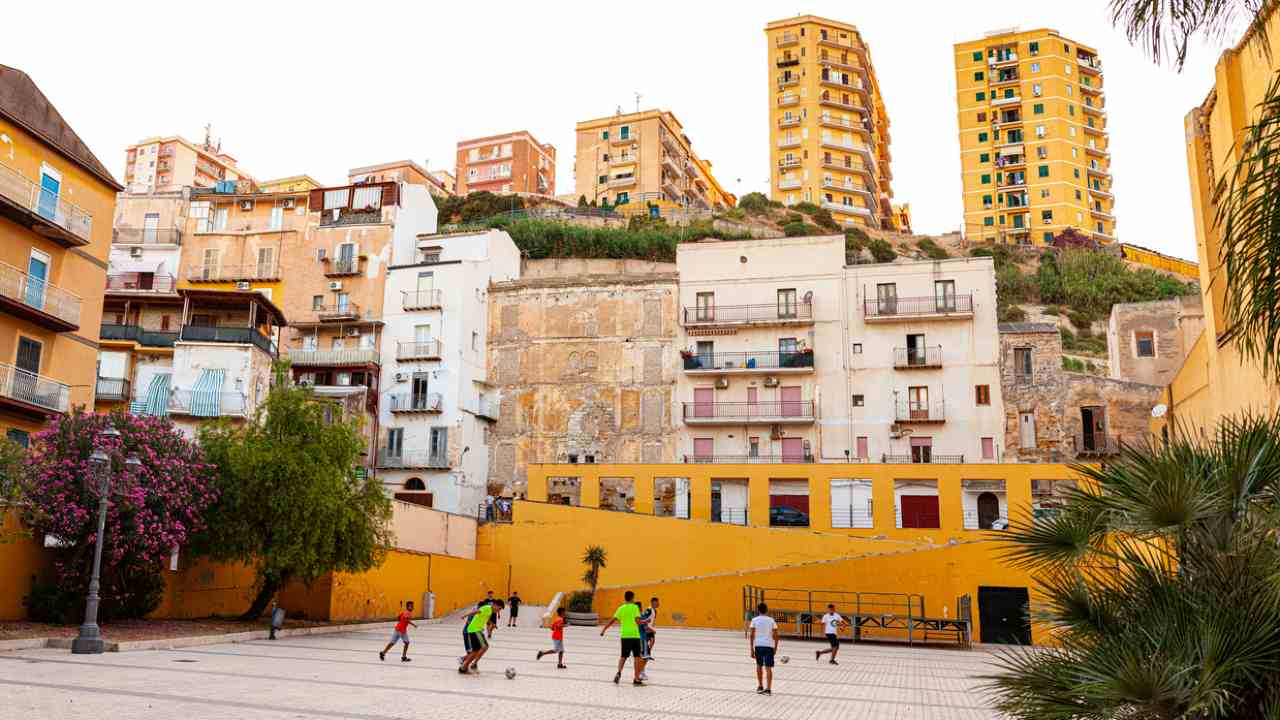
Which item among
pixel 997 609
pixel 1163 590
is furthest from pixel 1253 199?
pixel 997 609

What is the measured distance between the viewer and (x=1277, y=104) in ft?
19.1

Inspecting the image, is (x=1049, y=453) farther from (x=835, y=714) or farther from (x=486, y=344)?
(x=835, y=714)

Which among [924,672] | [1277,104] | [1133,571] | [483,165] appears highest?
[483,165]

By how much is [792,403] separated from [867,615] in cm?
1916

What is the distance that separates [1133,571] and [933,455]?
39641 millimetres

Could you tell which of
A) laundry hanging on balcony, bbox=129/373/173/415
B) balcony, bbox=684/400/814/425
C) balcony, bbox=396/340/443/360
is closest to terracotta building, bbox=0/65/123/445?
laundry hanging on balcony, bbox=129/373/173/415

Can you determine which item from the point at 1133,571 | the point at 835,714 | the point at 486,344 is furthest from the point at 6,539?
the point at 486,344

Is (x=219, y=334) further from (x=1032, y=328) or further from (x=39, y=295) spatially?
(x=1032, y=328)

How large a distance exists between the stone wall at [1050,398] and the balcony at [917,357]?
345 centimetres

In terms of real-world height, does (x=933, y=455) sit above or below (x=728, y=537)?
above

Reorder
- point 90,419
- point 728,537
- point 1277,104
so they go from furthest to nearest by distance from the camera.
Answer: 1. point 728,537
2. point 90,419
3. point 1277,104

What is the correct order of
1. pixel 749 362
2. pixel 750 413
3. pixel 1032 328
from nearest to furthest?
pixel 750 413
pixel 749 362
pixel 1032 328

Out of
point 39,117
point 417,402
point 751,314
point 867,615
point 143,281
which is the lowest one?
point 867,615

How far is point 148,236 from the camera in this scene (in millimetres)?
52906
